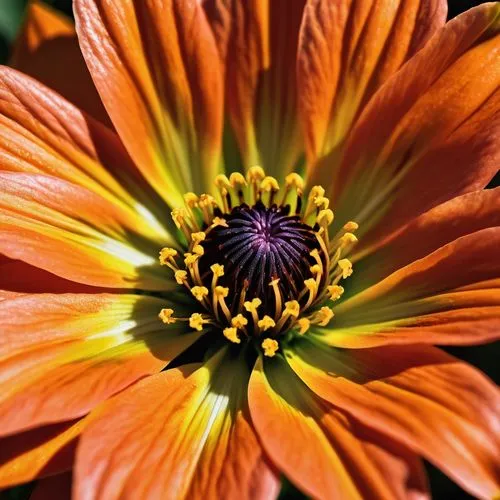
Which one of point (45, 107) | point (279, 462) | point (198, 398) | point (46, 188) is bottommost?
point (279, 462)

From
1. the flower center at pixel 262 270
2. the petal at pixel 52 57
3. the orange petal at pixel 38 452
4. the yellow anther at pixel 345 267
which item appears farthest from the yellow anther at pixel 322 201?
the orange petal at pixel 38 452

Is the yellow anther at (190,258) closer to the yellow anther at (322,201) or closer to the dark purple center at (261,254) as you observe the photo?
the dark purple center at (261,254)

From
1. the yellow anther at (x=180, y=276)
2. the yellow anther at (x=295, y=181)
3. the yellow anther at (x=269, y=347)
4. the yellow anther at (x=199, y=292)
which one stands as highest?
the yellow anther at (x=295, y=181)

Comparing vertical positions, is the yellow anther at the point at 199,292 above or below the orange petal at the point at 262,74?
below

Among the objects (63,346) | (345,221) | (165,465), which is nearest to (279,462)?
(165,465)

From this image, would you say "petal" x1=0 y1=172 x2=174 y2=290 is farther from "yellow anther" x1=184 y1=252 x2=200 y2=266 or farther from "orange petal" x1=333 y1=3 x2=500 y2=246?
"orange petal" x1=333 y1=3 x2=500 y2=246

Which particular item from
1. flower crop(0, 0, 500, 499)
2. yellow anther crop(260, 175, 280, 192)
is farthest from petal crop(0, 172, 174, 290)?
yellow anther crop(260, 175, 280, 192)

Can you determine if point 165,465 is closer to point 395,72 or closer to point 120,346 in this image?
point 120,346
